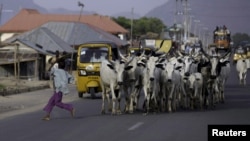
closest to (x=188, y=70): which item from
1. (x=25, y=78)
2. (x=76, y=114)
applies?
(x=76, y=114)

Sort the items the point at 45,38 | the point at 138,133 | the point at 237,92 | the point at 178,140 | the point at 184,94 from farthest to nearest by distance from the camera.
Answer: the point at 45,38
the point at 237,92
the point at 184,94
the point at 138,133
the point at 178,140

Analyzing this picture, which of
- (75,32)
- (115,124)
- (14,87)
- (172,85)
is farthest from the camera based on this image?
(75,32)

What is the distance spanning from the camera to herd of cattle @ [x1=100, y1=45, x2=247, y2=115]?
21.8 metres

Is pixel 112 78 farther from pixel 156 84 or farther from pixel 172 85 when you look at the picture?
pixel 172 85

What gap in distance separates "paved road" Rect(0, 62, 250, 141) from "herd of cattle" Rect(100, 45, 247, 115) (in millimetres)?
582

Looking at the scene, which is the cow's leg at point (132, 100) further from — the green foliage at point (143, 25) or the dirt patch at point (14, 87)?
the green foliage at point (143, 25)

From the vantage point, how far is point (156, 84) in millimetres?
22109

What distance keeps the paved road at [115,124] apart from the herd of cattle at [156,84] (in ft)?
1.91

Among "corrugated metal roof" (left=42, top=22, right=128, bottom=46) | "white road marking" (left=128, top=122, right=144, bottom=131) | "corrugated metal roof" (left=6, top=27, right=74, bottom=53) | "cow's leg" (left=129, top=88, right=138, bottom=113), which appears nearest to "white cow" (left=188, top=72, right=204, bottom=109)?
"cow's leg" (left=129, top=88, right=138, bottom=113)

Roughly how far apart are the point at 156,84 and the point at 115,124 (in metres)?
4.16

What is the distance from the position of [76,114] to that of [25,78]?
24.4m

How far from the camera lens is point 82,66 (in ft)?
98.1

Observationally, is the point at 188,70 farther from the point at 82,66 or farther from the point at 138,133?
the point at 138,133

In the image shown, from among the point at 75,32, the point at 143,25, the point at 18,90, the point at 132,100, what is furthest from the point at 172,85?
the point at 143,25
